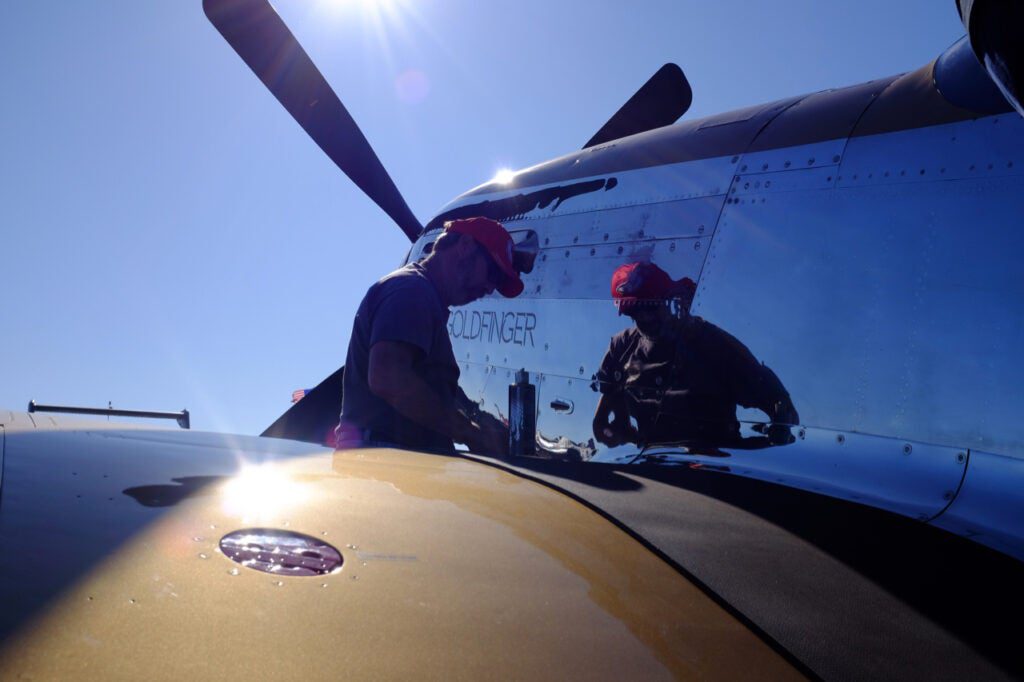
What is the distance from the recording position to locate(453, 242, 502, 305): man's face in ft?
13.6

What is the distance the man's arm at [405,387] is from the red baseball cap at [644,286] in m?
0.89

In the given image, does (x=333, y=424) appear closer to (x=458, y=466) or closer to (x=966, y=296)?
(x=458, y=466)

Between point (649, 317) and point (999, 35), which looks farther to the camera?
point (649, 317)

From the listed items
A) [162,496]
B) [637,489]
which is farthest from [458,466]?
[162,496]

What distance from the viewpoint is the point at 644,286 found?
348 centimetres

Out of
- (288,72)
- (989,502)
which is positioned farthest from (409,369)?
(288,72)

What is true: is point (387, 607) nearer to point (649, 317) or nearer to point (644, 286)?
point (649, 317)

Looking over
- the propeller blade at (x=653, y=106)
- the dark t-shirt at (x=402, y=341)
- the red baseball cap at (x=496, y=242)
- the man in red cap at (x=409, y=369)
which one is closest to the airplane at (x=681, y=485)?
the red baseball cap at (x=496, y=242)

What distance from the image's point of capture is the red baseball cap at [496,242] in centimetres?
420

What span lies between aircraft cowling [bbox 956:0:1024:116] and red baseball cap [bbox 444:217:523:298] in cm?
292

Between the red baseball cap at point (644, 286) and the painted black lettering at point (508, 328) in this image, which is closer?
the red baseball cap at point (644, 286)

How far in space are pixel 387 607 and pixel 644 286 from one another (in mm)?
2478

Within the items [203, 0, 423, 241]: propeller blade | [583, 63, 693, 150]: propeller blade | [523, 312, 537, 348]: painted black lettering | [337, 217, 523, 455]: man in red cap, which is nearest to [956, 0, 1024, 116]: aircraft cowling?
[337, 217, 523, 455]: man in red cap

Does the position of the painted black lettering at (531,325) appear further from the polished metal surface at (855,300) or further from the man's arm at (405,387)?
the man's arm at (405,387)
